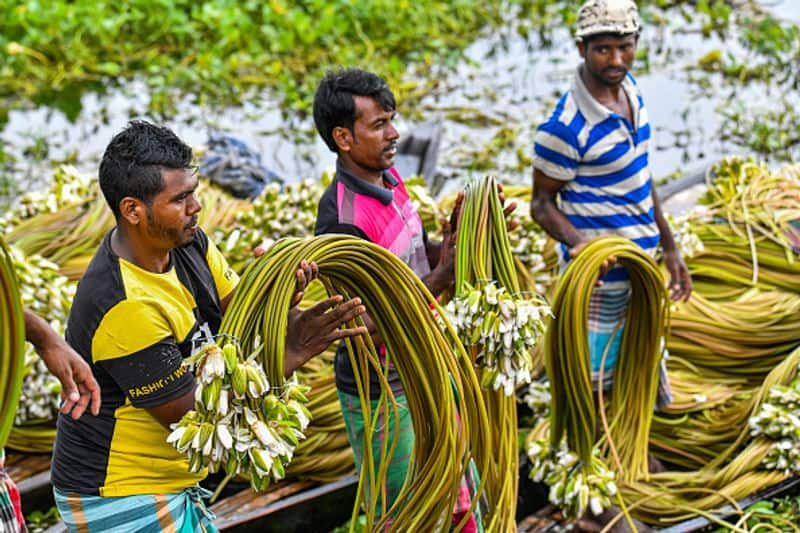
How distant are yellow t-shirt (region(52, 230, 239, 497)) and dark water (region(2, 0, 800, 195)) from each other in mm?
5090

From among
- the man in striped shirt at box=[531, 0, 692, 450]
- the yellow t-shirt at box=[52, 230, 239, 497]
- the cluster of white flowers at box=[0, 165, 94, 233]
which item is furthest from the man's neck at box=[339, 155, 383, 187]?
the cluster of white flowers at box=[0, 165, 94, 233]

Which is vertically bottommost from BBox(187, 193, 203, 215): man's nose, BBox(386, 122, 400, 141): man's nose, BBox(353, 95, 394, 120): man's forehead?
BBox(187, 193, 203, 215): man's nose

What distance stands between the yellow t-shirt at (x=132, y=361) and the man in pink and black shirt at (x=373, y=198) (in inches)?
19.3

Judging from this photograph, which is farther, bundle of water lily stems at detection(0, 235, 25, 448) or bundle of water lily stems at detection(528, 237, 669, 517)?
bundle of water lily stems at detection(528, 237, 669, 517)

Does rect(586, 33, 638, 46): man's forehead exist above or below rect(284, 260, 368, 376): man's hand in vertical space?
above

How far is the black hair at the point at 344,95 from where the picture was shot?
289cm

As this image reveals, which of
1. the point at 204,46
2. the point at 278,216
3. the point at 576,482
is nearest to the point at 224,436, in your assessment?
the point at 576,482

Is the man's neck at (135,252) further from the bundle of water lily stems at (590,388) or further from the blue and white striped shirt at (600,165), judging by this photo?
the blue and white striped shirt at (600,165)

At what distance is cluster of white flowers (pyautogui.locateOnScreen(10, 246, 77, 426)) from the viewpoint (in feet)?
13.2

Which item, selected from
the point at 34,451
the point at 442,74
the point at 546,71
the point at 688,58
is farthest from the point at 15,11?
the point at 34,451

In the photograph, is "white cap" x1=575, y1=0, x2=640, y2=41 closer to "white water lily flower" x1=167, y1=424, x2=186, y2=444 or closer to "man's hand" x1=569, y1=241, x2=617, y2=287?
"man's hand" x1=569, y1=241, x2=617, y2=287

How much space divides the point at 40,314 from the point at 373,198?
5.98ft

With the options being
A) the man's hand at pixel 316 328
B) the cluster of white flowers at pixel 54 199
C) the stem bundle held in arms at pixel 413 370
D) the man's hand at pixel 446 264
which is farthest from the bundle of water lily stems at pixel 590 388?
the cluster of white flowers at pixel 54 199

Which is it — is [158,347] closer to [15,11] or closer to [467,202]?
[467,202]
